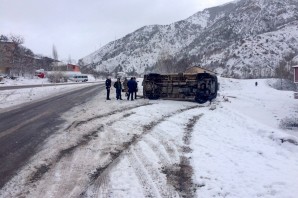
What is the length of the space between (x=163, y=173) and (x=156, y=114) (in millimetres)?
8937

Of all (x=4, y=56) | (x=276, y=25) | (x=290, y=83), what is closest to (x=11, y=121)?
(x=4, y=56)

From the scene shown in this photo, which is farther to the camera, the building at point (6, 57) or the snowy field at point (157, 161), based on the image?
the building at point (6, 57)

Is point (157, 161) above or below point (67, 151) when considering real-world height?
below

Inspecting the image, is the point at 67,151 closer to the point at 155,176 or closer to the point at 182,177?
the point at 155,176

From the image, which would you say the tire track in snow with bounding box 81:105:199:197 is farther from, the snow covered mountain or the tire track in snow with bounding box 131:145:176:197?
the snow covered mountain

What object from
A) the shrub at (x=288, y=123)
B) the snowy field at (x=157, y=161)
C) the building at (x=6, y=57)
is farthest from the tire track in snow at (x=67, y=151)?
the building at (x=6, y=57)

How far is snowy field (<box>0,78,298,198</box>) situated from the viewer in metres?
7.02

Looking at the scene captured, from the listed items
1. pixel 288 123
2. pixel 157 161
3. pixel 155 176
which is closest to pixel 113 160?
pixel 157 161

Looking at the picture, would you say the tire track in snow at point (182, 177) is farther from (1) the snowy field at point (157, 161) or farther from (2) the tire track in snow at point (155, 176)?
(2) the tire track in snow at point (155, 176)

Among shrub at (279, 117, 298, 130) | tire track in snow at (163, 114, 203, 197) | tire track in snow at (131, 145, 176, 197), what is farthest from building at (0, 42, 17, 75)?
tire track in snow at (163, 114, 203, 197)

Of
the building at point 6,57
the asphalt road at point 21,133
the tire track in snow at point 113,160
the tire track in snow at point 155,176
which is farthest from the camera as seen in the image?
the building at point 6,57

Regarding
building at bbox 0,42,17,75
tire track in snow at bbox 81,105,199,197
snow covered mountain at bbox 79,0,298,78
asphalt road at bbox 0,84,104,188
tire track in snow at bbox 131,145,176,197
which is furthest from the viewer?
snow covered mountain at bbox 79,0,298,78

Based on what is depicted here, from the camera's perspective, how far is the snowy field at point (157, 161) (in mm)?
7023

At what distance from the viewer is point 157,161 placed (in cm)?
894
